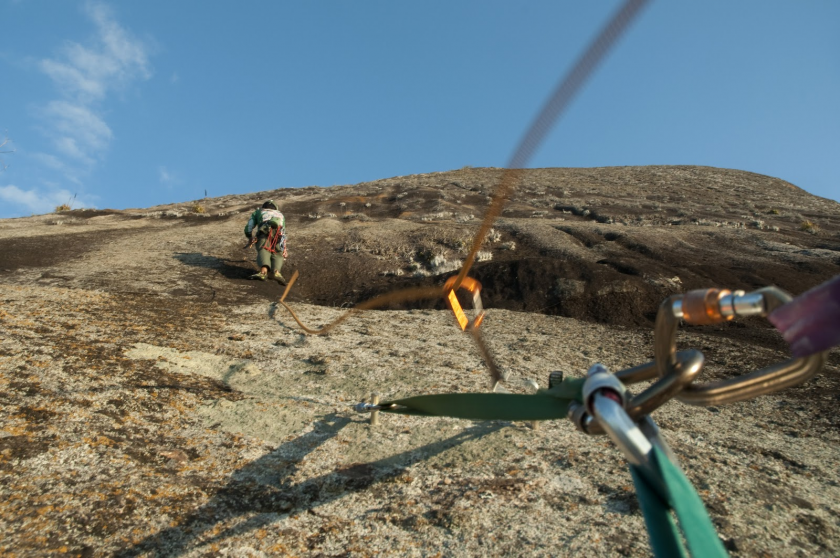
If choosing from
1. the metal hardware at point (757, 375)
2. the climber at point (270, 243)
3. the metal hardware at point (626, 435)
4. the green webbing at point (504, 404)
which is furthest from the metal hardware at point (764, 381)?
the climber at point (270, 243)

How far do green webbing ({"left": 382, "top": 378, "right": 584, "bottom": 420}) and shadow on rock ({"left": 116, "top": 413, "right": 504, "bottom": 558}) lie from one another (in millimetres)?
645

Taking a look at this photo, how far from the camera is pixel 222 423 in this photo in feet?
10.9

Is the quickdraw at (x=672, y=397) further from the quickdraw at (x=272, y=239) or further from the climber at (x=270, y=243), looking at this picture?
the quickdraw at (x=272, y=239)

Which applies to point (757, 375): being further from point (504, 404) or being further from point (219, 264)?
point (219, 264)

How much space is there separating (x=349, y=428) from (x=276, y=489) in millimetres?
750

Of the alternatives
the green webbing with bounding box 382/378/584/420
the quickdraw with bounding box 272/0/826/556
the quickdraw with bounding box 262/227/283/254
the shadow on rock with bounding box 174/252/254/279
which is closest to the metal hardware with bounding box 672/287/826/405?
the quickdraw with bounding box 272/0/826/556

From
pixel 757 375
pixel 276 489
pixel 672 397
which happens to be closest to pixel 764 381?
pixel 757 375

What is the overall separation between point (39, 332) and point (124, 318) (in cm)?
96

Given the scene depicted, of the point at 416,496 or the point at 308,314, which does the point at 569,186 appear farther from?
Result: the point at 416,496

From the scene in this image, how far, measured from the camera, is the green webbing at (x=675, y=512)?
99 cm

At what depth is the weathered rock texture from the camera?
7.63 feet

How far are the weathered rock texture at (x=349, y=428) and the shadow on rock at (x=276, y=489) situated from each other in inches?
0.5

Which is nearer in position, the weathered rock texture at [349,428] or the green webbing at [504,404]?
the green webbing at [504,404]

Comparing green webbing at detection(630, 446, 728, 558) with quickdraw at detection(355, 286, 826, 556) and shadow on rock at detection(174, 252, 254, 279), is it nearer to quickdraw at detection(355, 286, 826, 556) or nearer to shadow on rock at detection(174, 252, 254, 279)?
quickdraw at detection(355, 286, 826, 556)
